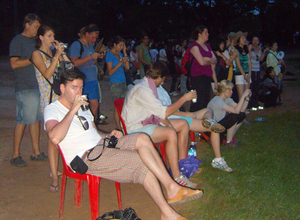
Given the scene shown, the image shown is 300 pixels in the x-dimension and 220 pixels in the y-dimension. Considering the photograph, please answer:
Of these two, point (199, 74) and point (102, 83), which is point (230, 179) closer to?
point (199, 74)

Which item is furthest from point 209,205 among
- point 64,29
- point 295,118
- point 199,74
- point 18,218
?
point 64,29

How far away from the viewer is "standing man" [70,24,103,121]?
16.8 feet

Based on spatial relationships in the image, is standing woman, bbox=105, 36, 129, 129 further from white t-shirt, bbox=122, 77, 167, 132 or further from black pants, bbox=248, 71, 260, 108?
black pants, bbox=248, 71, 260, 108

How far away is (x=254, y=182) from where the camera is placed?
382 centimetres

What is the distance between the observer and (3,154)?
4855mm

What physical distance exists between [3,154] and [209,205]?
3224 millimetres

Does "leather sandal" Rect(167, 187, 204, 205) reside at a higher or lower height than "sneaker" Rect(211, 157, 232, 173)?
higher

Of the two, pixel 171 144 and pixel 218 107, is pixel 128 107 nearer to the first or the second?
pixel 171 144

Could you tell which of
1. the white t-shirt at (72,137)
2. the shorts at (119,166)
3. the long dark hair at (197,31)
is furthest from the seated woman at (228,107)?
the white t-shirt at (72,137)

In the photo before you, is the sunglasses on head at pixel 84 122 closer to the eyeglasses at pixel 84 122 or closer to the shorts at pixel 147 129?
the eyeglasses at pixel 84 122

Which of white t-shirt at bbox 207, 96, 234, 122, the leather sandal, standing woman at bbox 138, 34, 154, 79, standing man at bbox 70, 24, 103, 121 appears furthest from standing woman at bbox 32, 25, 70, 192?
standing woman at bbox 138, 34, 154, 79

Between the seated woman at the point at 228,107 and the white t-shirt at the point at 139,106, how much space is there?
1368mm

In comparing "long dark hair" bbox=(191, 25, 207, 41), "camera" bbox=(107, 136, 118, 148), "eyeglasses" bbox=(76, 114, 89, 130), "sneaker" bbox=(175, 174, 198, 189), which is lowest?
"sneaker" bbox=(175, 174, 198, 189)

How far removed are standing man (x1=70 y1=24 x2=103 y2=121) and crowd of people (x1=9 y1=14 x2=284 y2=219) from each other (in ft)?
0.05
